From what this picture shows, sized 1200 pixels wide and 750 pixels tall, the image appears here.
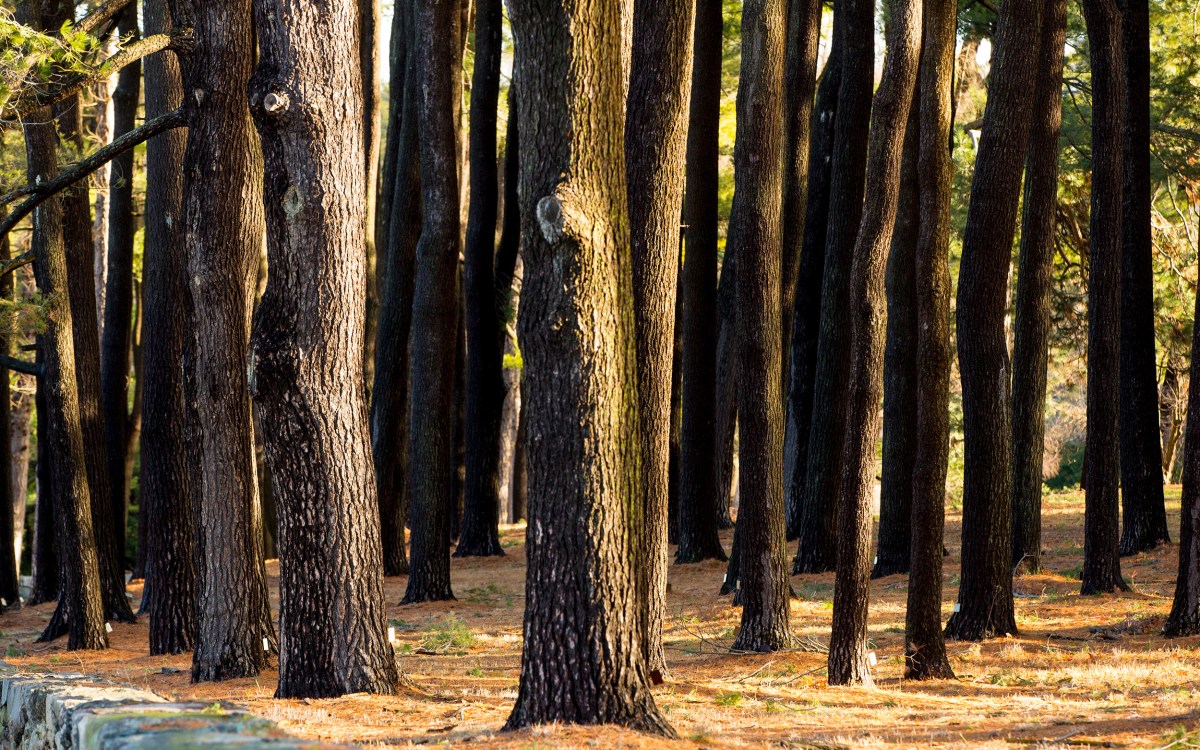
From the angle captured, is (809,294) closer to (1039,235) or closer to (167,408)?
(1039,235)

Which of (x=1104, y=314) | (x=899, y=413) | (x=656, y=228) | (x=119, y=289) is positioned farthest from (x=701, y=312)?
(x=119, y=289)

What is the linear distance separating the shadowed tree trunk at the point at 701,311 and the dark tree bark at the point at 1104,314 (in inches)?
188

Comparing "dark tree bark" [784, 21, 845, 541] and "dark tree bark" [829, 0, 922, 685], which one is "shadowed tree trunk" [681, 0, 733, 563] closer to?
"dark tree bark" [784, 21, 845, 541]

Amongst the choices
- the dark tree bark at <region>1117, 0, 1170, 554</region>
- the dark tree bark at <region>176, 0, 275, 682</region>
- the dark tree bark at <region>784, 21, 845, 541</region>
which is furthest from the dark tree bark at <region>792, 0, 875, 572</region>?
the dark tree bark at <region>176, 0, 275, 682</region>

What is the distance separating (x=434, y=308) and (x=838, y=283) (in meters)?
5.28

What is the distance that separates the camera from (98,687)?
19.1 feet

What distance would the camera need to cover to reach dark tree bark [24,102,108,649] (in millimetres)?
12445

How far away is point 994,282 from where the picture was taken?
10.0 metres

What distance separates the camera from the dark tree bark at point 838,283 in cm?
1371

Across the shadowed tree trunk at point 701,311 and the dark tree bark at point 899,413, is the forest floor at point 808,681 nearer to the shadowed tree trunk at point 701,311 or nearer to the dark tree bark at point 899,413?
the dark tree bark at point 899,413

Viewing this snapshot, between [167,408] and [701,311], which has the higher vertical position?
[701,311]

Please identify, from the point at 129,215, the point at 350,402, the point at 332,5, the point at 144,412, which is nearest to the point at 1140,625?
the point at 350,402

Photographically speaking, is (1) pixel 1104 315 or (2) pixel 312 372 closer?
(2) pixel 312 372

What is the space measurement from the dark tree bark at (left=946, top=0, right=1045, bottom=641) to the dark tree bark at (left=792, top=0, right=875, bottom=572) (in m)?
3.59
